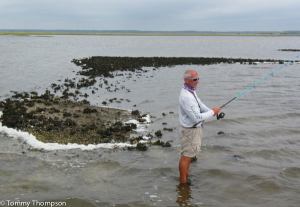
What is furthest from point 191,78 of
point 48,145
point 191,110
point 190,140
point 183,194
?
point 48,145

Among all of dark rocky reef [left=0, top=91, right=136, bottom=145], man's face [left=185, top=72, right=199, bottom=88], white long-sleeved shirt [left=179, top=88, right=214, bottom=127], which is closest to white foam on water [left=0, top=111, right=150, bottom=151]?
dark rocky reef [left=0, top=91, right=136, bottom=145]

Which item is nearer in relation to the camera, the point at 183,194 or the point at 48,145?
the point at 183,194

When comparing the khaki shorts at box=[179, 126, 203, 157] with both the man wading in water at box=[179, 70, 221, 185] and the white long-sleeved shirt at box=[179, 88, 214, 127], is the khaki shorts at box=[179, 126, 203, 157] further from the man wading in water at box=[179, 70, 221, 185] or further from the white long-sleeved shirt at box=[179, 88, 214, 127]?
the white long-sleeved shirt at box=[179, 88, 214, 127]

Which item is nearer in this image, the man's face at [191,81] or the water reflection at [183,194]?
the man's face at [191,81]

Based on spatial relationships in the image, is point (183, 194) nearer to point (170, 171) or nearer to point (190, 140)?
point (170, 171)

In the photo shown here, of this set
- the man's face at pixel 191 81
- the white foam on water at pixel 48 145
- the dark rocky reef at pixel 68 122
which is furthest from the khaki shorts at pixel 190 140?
the dark rocky reef at pixel 68 122

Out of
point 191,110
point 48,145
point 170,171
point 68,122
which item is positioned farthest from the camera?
point 68,122

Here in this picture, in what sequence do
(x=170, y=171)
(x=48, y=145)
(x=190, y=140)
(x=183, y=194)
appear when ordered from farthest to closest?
(x=48, y=145), (x=170, y=171), (x=183, y=194), (x=190, y=140)

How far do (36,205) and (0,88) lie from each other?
16.7 metres

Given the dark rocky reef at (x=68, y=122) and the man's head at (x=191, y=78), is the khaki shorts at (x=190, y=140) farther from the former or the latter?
the dark rocky reef at (x=68, y=122)

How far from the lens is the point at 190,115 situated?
5082 mm

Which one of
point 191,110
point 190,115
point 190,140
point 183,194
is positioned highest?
point 191,110

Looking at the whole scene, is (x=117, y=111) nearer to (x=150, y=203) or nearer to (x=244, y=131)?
(x=244, y=131)

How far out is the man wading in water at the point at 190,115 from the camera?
16.6ft
